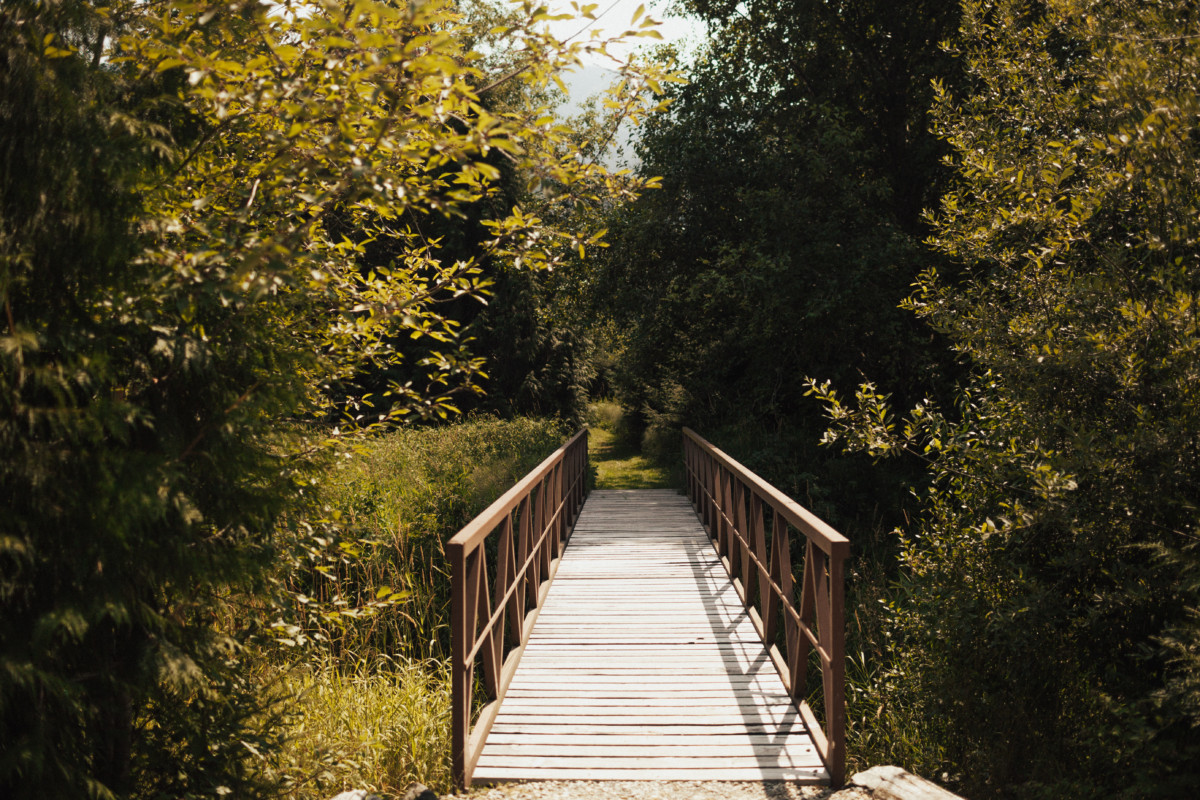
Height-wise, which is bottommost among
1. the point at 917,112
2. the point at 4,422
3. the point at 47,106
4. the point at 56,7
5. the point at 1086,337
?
the point at 4,422

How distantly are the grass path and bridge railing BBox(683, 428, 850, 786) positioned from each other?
26.8 feet

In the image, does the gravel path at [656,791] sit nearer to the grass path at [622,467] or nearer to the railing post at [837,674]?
the railing post at [837,674]

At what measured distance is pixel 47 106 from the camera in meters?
2.10

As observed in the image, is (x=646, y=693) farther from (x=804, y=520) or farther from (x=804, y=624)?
(x=804, y=520)

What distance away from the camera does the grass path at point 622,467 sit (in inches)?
599

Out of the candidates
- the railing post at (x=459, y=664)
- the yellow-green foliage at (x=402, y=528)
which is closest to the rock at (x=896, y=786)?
the railing post at (x=459, y=664)

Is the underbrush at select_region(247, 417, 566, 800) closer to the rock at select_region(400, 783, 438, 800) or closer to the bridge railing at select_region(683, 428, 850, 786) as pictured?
the rock at select_region(400, 783, 438, 800)

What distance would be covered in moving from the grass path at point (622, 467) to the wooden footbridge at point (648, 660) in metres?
8.34

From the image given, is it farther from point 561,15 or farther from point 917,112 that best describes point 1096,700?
point 917,112

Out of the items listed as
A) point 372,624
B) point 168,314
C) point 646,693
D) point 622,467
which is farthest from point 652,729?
point 622,467

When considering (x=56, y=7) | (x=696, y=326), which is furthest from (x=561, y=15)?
(x=696, y=326)

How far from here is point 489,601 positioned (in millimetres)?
4824

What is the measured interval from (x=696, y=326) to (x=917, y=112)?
199 inches

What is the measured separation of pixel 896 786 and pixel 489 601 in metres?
2.68
